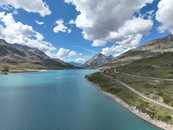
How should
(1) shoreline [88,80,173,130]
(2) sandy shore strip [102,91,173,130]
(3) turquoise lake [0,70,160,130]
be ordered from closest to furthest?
(2) sandy shore strip [102,91,173,130], (1) shoreline [88,80,173,130], (3) turquoise lake [0,70,160,130]

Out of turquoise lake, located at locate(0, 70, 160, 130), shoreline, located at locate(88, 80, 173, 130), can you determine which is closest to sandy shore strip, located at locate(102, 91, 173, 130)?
shoreline, located at locate(88, 80, 173, 130)

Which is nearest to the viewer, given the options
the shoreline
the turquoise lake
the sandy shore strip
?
the sandy shore strip

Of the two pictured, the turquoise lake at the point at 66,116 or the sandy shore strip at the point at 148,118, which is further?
the turquoise lake at the point at 66,116

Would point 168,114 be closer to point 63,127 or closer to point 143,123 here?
point 143,123

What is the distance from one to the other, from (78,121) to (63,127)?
695cm

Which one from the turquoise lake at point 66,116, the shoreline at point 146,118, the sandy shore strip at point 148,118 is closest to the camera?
the sandy shore strip at point 148,118

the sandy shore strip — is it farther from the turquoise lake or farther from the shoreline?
the turquoise lake

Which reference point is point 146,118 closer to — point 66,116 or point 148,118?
point 148,118

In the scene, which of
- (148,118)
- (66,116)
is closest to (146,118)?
(148,118)

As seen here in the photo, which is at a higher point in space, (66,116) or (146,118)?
(66,116)

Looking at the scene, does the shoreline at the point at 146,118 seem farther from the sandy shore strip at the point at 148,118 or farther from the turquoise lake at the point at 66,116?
the turquoise lake at the point at 66,116

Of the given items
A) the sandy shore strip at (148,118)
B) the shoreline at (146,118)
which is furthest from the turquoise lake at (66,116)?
the sandy shore strip at (148,118)

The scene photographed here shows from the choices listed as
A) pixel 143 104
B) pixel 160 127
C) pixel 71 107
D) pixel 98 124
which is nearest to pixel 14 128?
pixel 98 124

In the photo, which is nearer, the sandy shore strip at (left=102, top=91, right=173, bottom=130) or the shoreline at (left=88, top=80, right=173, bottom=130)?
the sandy shore strip at (left=102, top=91, right=173, bottom=130)
